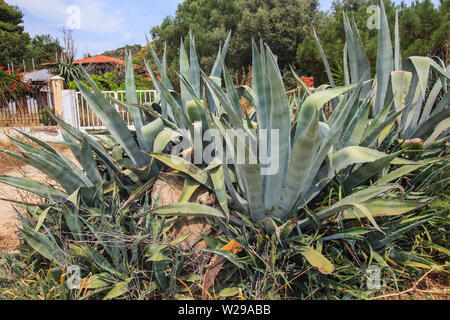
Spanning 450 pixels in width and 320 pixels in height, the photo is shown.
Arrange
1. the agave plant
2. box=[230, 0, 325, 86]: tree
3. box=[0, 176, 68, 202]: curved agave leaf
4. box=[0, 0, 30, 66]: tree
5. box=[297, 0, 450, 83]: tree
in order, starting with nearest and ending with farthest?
the agave plant < box=[0, 176, 68, 202]: curved agave leaf < box=[297, 0, 450, 83]: tree < box=[230, 0, 325, 86]: tree < box=[0, 0, 30, 66]: tree

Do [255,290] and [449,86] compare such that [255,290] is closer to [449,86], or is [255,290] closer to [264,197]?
[264,197]

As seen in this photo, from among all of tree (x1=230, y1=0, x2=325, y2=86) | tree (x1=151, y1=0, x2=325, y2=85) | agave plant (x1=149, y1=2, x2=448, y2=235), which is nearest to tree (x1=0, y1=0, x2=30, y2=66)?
tree (x1=151, y1=0, x2=325, y2=85)

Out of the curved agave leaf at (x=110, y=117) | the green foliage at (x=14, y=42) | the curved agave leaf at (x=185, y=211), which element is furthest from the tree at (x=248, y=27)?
the curved agave leaf at (x=185, y=211)

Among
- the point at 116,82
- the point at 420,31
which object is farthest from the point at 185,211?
the point at 116,82

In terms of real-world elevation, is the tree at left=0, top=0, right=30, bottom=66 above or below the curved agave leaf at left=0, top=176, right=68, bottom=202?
above

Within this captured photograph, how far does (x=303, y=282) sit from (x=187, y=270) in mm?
643

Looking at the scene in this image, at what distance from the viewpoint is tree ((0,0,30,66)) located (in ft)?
81.9

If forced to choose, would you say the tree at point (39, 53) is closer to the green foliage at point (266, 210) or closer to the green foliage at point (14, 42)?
the green foliage at point (14, 42)

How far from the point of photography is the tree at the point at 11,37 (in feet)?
81.9

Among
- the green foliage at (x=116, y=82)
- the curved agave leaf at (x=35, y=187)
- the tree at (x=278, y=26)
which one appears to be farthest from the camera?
the tree at (x=278, y=26)

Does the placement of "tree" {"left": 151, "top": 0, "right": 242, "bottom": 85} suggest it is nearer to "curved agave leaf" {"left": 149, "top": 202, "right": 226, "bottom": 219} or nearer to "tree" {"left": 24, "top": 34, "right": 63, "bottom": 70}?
"tree" {"left": 24, "top": 34, "right": 63, "bottom": 70}

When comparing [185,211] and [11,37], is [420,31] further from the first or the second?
[11,37]

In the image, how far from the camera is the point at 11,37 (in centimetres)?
2567

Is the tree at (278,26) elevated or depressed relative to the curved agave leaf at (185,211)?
elevated
